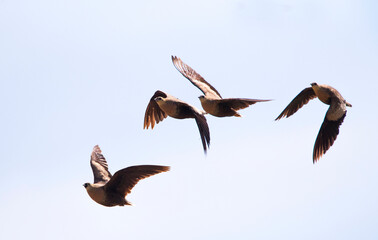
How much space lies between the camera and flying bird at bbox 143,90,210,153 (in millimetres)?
19772

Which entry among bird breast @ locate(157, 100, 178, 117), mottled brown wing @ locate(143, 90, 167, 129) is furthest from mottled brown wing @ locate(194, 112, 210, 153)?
mottled brown wing @ locate(143, 90, 167, 129)

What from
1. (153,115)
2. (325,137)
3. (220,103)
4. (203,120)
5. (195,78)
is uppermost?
(195,78)

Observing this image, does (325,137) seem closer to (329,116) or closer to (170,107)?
(329,116)

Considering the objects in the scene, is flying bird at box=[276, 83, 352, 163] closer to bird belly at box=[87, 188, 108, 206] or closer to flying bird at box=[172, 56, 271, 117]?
flying bird at box=[172, 56, 271, 117]

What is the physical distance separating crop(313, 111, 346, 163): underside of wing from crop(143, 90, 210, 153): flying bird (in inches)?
109

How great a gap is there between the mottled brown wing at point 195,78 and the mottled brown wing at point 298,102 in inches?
76.5

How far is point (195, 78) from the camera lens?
24344mm

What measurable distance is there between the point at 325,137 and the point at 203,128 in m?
3.06

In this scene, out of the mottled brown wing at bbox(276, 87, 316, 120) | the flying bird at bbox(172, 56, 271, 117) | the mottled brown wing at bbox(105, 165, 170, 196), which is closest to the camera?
the mottled brown wing at bbox(105, 165, 170, 196)

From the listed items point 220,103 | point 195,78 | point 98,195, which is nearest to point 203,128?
point 220,103

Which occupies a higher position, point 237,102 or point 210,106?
point 210,106

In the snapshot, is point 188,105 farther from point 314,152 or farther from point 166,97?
point 314,152

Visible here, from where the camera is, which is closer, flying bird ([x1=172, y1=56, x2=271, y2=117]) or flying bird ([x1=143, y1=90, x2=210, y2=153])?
flying bird ([x1=143, y1=90, x2=210, y2=153])

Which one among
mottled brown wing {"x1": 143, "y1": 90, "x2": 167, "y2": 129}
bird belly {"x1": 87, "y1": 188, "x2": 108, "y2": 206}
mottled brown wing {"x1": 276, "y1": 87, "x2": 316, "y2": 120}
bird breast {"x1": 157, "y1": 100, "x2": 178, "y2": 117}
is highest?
mottled brown wing {"x1": 143, "y1": 90, "x2": 167, "y2": 129}
